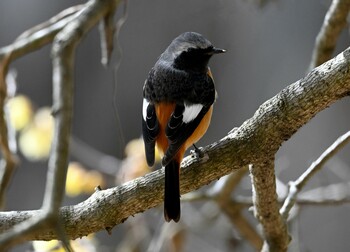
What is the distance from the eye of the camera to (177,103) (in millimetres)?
3117

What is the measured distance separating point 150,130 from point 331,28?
126cm

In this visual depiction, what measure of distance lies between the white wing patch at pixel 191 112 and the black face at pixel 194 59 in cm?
34

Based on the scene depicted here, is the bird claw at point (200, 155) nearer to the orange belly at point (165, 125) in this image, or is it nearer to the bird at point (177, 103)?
the bird at point (177, 103)

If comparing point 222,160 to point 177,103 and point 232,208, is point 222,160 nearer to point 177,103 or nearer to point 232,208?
point 177,103

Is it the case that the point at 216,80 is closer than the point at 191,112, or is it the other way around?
the point at 191,112

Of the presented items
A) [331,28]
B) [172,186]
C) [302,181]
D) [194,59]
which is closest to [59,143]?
[172,186]

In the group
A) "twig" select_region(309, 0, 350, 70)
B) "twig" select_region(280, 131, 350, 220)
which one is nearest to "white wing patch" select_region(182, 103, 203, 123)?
"twig" select_region(280, 131, 350, 220)

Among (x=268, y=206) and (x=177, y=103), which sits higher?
(x=177, y=103)

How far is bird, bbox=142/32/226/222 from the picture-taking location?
2.87 m

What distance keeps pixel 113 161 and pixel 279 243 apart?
8.47 feet

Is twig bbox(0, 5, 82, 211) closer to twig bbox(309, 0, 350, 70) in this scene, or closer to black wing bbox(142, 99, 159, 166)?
black wing bbox(142, 99, 159, 166)

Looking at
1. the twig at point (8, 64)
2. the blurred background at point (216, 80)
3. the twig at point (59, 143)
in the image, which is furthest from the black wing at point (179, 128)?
the blurred background at point (216, 80)

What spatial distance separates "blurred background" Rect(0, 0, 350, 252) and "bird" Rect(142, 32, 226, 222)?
6.11 feet

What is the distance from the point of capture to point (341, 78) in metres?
2.20
